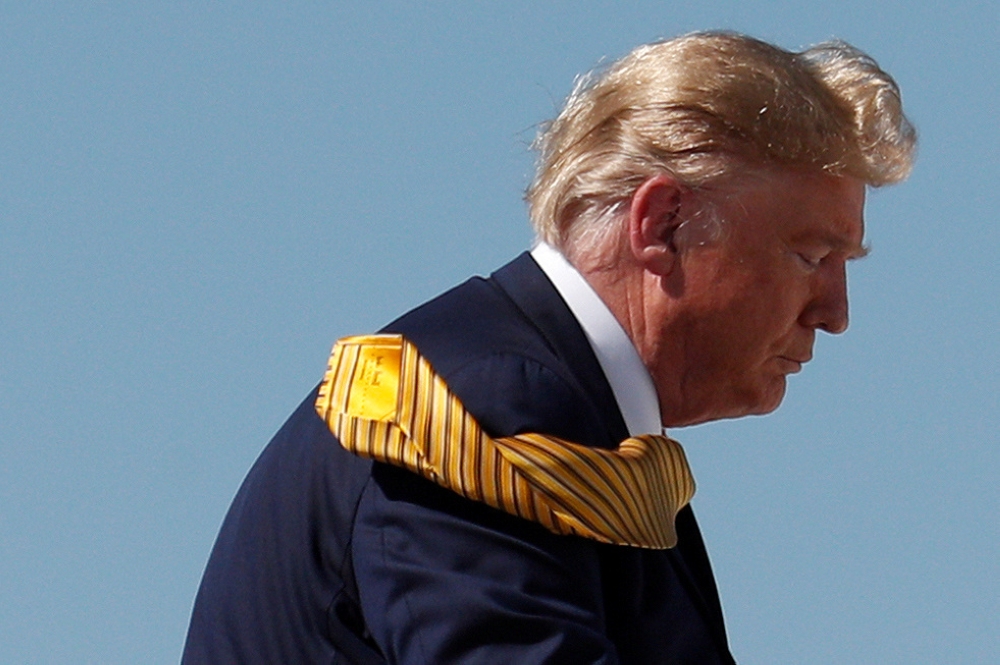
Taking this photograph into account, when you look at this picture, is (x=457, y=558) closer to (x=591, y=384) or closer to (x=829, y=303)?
(x=591, y=384)

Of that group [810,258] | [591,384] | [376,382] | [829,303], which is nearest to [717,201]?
[810,258]

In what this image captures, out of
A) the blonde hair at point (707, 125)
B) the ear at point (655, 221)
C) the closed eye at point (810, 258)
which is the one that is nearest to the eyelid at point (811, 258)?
the closed eye at point (810, 258)

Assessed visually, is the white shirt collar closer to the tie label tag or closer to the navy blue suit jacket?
the navy blue suit jacket

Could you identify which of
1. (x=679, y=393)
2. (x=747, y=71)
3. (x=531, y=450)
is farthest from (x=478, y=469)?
(x=747, y=71)

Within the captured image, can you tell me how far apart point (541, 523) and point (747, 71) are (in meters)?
1.02

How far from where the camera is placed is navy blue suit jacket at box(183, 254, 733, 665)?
312 centimetres

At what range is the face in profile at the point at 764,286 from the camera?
3641mm

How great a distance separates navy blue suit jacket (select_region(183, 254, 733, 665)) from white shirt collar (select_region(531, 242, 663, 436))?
3 cm

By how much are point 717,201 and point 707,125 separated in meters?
0.15

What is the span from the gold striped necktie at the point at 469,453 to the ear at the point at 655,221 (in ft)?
1.31

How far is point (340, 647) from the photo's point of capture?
3354 mm

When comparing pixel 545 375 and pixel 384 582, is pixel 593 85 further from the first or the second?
pixel 384 582

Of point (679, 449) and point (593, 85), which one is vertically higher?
point (593, 85)

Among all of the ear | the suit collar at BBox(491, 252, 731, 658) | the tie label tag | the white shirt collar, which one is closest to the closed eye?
the ear
